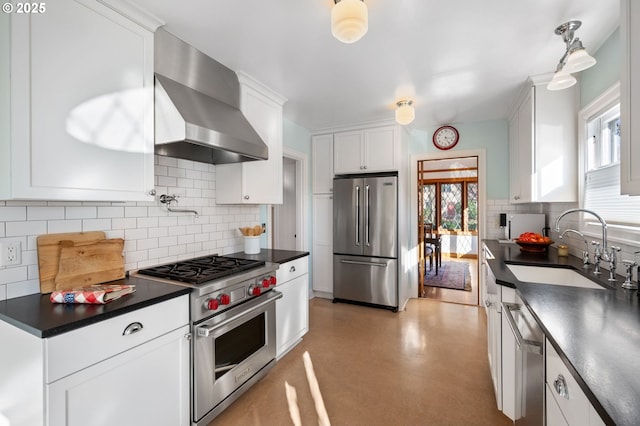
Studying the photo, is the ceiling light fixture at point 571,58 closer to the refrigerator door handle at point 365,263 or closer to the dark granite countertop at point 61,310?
the refrigerator door handle at point 365,263

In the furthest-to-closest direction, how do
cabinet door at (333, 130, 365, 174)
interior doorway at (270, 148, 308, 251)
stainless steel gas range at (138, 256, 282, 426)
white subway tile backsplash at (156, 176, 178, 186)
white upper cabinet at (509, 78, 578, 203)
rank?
1. interior doorway at (270, 148, 308, 251)
2. cabinet door at (333, 130, 365, 174)
3. white upper cabinet at (509, 78, 578, 203)
4. white subway tile backsplash at (156, 176, 178, 186)
5. stainless steel gas range at (138, 256, 282, 426)

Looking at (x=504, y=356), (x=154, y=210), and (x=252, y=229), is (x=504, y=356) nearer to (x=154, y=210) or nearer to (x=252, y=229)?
(x=252, y=229)

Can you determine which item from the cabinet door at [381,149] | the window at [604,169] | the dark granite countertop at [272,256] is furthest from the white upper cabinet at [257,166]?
the window at [604,169]

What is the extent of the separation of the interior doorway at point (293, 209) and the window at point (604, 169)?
118 inches

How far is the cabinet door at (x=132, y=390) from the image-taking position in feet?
3.89

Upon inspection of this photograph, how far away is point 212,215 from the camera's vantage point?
8.70ft

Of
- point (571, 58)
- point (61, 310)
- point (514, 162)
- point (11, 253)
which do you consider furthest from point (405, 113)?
point (11, 253)

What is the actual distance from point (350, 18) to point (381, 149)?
253cm

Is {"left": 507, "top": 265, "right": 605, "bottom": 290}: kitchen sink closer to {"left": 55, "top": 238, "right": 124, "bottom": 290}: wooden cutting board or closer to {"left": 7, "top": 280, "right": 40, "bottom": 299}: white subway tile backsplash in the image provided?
{"left": 55, "top": 238, "right": 124, "bottom": 290}: wooden cutting board

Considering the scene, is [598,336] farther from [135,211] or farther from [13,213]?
[13,213]

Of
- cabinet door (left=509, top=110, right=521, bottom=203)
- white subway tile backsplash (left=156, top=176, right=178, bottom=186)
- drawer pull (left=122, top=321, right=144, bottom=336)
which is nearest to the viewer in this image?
drawer pull (left=122, top=321, right=144, bottom=336)

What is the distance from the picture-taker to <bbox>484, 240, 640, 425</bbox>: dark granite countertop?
682 millimetres

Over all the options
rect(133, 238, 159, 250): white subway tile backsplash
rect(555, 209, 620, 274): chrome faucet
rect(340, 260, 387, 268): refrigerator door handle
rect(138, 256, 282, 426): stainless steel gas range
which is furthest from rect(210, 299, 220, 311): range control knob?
rect(340, 260, 387, 268): refrigerator door handle

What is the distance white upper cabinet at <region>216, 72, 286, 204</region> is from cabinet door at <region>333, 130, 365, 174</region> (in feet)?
4.47
